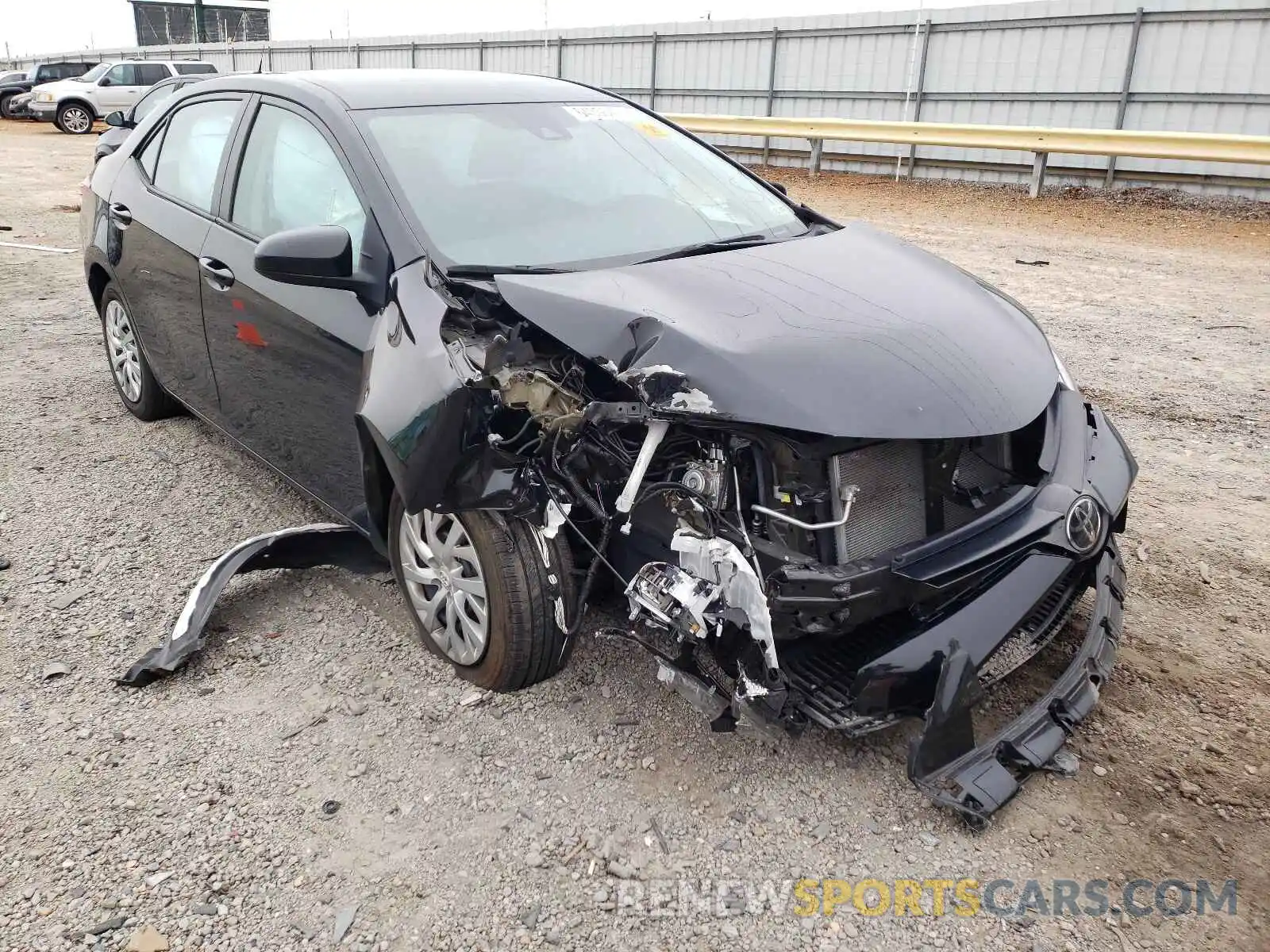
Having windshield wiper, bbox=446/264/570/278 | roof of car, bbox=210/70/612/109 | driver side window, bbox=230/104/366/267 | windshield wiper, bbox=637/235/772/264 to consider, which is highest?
roof of car, bbox=210/70/612/109

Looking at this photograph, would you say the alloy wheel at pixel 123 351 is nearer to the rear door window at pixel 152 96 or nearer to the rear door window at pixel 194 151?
the rear door window at pixel 194 151

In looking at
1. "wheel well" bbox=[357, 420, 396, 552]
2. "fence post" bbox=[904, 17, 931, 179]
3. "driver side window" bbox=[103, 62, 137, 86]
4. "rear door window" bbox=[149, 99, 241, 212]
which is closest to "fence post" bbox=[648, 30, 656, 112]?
"fence post" bbox=[904, 17, 931, 179]

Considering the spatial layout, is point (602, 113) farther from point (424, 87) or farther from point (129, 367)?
point (129, 367)

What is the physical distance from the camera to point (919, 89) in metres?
15.0

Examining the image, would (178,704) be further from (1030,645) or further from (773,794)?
(1030,645)

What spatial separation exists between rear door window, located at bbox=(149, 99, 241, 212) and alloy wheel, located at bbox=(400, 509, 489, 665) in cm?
184

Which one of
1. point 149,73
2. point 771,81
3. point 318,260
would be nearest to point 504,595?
point 318,260

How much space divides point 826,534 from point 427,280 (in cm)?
132

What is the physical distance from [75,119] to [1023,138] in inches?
874

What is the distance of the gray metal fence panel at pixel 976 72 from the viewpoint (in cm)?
Result: 1209

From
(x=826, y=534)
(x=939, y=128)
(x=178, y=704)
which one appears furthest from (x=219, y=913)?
(x=939, y=128)

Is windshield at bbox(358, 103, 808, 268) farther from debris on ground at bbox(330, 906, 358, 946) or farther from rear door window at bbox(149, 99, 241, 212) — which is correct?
debris on ground at bbox(330, 906, 358, 946)

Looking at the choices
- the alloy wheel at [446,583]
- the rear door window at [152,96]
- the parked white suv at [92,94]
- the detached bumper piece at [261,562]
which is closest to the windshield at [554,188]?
the alloy wheel at [446,583]

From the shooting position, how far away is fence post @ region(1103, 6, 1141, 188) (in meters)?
12.6
